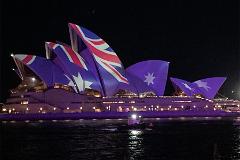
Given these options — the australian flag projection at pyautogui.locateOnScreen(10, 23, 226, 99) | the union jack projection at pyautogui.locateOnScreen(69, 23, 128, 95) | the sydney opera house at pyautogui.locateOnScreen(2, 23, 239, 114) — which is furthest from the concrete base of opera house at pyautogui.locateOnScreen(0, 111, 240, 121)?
the union jack projection at pyautogui.locateOnScreen(69, 23, 128, 95)

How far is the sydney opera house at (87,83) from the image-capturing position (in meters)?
83.1

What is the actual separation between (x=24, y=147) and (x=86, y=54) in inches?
1941

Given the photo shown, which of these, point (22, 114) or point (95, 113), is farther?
point (95, 113)

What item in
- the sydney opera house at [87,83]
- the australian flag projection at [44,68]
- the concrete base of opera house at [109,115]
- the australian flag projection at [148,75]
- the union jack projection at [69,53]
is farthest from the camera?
the australian flag projection at [148,75]

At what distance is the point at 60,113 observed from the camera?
87375 millimetres

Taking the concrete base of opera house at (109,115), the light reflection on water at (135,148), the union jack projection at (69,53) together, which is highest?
the union jack projection at (69,53)

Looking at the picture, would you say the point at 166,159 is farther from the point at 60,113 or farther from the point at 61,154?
the point at 60,113

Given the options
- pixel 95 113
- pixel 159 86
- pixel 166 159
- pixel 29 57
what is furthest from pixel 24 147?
pixel 159 86

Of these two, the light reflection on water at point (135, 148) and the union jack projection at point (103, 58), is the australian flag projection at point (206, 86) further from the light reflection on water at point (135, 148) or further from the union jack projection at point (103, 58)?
the light reflection on water at point (135, 148)

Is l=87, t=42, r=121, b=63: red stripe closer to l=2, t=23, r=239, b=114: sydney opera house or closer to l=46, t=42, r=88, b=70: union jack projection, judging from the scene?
l=2, t=23, r=239, b=114: sydney opera house

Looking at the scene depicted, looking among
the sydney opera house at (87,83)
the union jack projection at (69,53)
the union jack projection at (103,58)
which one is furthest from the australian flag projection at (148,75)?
the union jack projection at (69,53)

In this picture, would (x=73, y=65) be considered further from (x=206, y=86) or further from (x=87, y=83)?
(x=206, y=86)

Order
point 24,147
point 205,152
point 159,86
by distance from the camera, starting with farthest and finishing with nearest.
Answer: point 159,86, point 24,147, point 205,152

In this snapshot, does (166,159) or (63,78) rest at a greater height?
(63,78)
